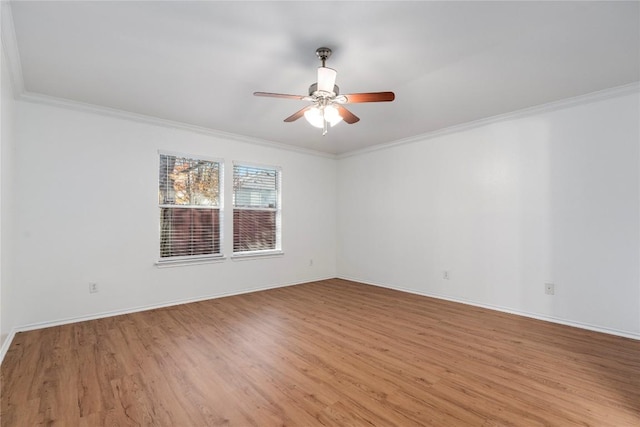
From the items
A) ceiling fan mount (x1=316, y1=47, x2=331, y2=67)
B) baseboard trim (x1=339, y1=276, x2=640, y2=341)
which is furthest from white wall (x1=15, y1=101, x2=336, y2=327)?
baseboard trim (x1=339, y1=276, x2=640, y2=341)

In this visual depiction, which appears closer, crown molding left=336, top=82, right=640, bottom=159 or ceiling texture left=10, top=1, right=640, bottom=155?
ceiling texture left=10, top=1, right=640, bottom=155

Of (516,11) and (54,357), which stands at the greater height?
(516,11)

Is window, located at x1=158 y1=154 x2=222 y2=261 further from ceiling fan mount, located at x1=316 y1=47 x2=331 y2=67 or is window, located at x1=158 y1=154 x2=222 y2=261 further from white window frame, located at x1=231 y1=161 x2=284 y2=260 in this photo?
ceiling fan mount, located at x1=316 y1=47 x2=331 y2=67

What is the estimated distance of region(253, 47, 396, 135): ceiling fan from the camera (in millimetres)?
2379

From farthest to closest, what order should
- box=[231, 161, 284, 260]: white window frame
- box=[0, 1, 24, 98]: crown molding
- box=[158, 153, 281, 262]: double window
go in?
box=[231, 161, 284, 260]: white window frame
box=[158, 153, 281, 262]: double window
box=[0, 1, 24, 98]: crown molding

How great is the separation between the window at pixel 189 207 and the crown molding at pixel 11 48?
157 centimetres

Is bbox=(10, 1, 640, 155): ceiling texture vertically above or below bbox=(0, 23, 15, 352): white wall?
above

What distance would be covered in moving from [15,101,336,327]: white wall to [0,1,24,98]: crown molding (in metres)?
0.53

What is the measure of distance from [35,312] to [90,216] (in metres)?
1.17

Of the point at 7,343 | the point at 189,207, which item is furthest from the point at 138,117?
the point at 7,343

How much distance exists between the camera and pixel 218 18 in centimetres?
208

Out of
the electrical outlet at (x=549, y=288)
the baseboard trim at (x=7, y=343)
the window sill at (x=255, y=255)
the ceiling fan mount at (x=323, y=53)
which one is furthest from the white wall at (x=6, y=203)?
the electrical outlet at (x=549, y=288)

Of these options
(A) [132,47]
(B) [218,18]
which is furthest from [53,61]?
(B) [218,18]

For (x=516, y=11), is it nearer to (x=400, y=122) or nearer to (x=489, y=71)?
(x=489, y=71)
